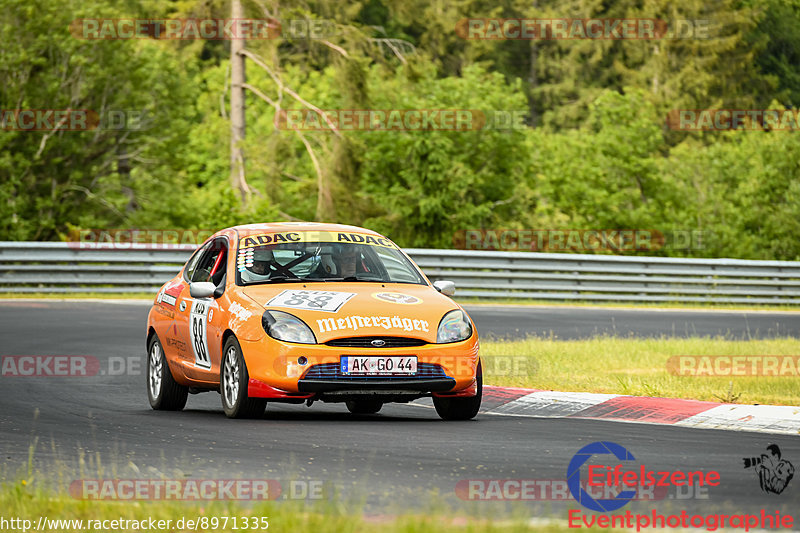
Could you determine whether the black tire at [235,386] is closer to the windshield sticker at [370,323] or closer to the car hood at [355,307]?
the car hood at [355,307]

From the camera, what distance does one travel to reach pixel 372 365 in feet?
32.6

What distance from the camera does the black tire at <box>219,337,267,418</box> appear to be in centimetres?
1015

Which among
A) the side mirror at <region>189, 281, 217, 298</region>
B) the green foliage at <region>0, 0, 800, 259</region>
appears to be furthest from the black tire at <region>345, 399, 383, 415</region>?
the green foliage at <region>0, 0, 800, 259</region>

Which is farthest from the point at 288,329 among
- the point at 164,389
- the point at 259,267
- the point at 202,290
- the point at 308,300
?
the point at 164,389

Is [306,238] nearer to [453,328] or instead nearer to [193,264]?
[193,264]

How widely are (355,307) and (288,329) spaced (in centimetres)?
55

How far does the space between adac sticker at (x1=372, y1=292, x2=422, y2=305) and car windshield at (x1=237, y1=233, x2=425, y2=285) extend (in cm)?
51

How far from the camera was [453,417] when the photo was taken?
1073 cm

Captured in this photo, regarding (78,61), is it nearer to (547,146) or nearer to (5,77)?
(5,77)

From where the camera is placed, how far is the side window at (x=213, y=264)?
1147 cm

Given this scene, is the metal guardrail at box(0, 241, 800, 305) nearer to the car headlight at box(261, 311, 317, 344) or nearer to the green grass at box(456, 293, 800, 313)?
the green grass at box(456, 293, 800, 313)

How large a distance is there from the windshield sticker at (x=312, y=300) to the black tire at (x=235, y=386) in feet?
1.54

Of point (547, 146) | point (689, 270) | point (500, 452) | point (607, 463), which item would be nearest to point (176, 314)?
point (500, 452)

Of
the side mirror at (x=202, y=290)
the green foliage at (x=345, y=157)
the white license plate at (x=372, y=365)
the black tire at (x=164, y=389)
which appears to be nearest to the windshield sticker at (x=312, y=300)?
the white license plate at (x=372, y=365)
